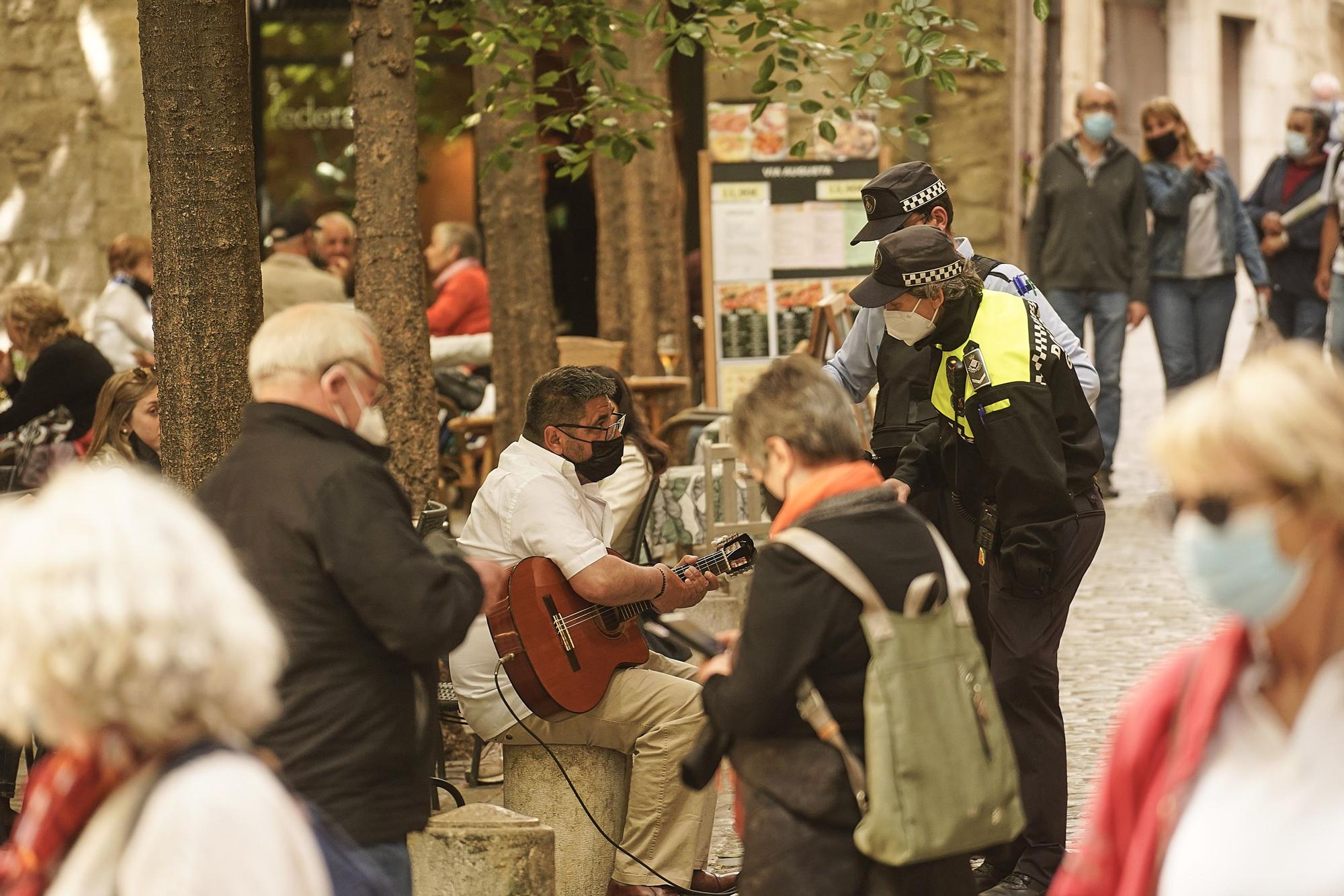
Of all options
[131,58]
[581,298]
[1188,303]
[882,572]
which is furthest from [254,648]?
[581,298]

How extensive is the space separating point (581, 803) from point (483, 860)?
0.77m

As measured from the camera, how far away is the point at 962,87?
587 inches

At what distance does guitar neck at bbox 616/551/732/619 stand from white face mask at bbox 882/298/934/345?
2.63ft

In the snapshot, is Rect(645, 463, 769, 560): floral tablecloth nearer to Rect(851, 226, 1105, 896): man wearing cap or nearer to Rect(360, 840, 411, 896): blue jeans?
Rect(851, 226, 1105, 896): man wearing cap

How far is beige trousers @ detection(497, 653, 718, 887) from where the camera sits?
5.48m

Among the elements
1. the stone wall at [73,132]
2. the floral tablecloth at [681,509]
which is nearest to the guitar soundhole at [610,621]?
the floral tablecloth at [681,509]

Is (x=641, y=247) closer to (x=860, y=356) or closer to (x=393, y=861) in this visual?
(x=860, y=356)

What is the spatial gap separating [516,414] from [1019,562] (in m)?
5.12

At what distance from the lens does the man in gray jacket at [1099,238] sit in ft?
40.4

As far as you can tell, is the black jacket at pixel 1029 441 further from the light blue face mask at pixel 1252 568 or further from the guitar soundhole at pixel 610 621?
the light blue face mask at pixel 1252 568

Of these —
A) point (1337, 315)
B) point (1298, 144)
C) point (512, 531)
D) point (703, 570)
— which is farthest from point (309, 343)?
point (1298, 144)

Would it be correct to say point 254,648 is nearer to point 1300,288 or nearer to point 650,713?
point 650,713

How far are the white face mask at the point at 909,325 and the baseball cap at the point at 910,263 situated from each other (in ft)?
0.16

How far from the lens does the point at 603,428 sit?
5668 mm
